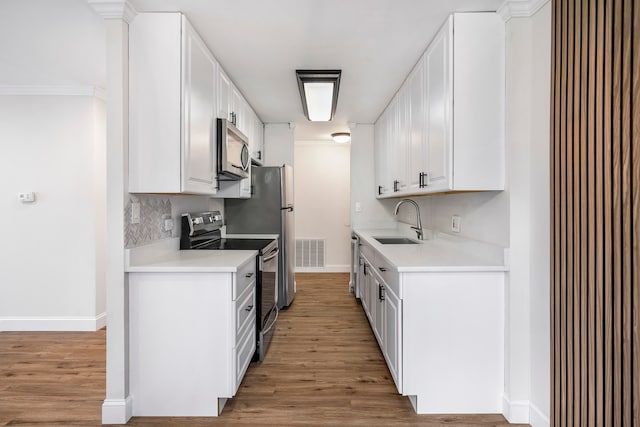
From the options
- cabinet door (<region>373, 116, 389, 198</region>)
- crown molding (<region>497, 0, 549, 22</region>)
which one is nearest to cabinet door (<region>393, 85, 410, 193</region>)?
cabinet door (<region>373, 116, 389, 198</region>)

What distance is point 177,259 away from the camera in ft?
7.00

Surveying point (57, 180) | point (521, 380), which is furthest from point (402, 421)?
point (57, 180)

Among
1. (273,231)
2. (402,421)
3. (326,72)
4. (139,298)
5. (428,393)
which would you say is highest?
(326,72)

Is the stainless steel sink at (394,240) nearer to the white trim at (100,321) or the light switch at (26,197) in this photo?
the white trim at (100,321)

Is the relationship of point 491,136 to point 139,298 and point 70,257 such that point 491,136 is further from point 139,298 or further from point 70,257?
point 70,257

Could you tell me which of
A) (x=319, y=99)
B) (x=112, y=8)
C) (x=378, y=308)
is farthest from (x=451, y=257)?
(x=112, y=8)

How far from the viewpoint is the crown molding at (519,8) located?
1.80 meters

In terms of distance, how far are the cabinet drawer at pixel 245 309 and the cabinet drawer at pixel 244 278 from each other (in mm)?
47

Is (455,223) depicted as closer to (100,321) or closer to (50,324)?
(100,321)

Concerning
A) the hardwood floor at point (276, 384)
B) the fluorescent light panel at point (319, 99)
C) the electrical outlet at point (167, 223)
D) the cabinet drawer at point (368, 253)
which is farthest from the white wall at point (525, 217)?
the electrical outlet at point (167, 223)

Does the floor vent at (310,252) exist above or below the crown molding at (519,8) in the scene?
below

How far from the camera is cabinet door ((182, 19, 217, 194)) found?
1.97 meters

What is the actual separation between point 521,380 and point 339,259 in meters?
4.18

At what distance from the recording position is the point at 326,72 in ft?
8.89
